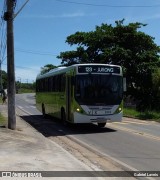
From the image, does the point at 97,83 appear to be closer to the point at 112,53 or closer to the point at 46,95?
the point at 46,95

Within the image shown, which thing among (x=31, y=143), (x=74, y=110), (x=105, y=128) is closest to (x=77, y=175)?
(x=31, y=143)

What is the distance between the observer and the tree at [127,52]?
50.0m

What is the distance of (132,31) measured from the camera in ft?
169

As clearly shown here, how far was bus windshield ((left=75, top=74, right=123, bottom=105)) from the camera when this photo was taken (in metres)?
20.1

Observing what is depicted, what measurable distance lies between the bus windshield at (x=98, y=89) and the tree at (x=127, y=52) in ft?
94.2

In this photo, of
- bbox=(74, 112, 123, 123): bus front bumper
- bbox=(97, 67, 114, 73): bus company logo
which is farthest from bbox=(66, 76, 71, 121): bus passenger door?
bbox=(97, 67, 114, 73): bus company logo

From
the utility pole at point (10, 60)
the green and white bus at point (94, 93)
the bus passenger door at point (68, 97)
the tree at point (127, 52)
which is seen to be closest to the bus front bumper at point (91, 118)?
→ the green and white bus at point (94, 93)

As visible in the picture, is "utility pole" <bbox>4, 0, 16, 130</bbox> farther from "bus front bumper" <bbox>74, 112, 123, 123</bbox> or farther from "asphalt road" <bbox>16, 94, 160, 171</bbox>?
"bus front bumper" <bbox>74, 112, 123, 123</bbox>

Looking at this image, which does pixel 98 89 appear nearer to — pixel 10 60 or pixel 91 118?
pixel 91 118

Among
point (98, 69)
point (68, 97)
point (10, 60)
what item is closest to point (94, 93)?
point (98, 69)

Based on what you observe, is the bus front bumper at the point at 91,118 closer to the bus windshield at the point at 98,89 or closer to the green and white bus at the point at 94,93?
the green and white bus at the point at 94,93

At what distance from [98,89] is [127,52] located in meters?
30.1

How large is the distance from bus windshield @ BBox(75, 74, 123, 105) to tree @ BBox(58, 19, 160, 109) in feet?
94.2

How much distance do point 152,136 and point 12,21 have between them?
24.8 feet
